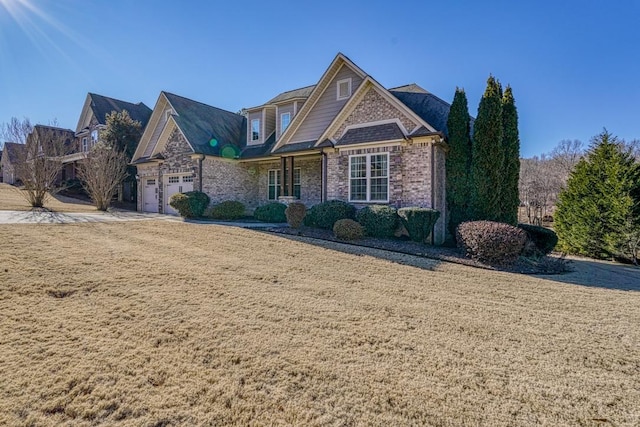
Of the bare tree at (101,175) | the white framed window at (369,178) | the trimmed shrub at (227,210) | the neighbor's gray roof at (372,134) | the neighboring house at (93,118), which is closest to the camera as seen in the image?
the neighbor's gray roof at (372,134)

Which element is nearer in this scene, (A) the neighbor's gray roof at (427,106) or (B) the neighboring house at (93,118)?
(A) the neighbor's gray roof at (427,106)

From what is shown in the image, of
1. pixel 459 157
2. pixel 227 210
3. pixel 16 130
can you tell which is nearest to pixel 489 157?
pixel 459 157

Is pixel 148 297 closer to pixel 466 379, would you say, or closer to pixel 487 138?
pixel 466 379

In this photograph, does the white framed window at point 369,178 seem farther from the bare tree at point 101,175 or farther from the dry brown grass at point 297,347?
the bare tree at point 101,175

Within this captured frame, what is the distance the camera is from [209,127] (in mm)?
21141

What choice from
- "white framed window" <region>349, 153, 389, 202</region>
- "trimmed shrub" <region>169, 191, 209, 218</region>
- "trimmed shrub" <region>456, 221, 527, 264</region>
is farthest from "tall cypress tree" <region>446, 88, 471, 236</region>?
"trimmed shrub" <region>169, 191, 209, 218</region>

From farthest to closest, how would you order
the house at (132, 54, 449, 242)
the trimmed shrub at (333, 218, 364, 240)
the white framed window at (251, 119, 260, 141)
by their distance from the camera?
the white framed window at (251, 119, 260, 141) → the house at (132, 54, 449, 242) → the trimmed shrub at (333, 218, 364, 240)

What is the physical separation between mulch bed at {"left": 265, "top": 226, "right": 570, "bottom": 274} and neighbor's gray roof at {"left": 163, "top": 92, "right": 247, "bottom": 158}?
360 inches

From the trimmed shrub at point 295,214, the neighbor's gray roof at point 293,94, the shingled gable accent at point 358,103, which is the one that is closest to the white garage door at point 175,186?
the neighbor's gray roof at point 293,94

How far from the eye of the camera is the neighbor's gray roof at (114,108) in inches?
1191

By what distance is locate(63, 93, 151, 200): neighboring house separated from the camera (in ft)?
98.3

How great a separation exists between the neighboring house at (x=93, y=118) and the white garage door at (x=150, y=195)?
9875 mm

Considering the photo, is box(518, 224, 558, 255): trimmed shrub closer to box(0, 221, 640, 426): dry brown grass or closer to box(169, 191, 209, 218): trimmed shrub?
box(0, 221, 640, 426): dry brown grass

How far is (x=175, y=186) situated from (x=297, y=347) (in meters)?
19.2
